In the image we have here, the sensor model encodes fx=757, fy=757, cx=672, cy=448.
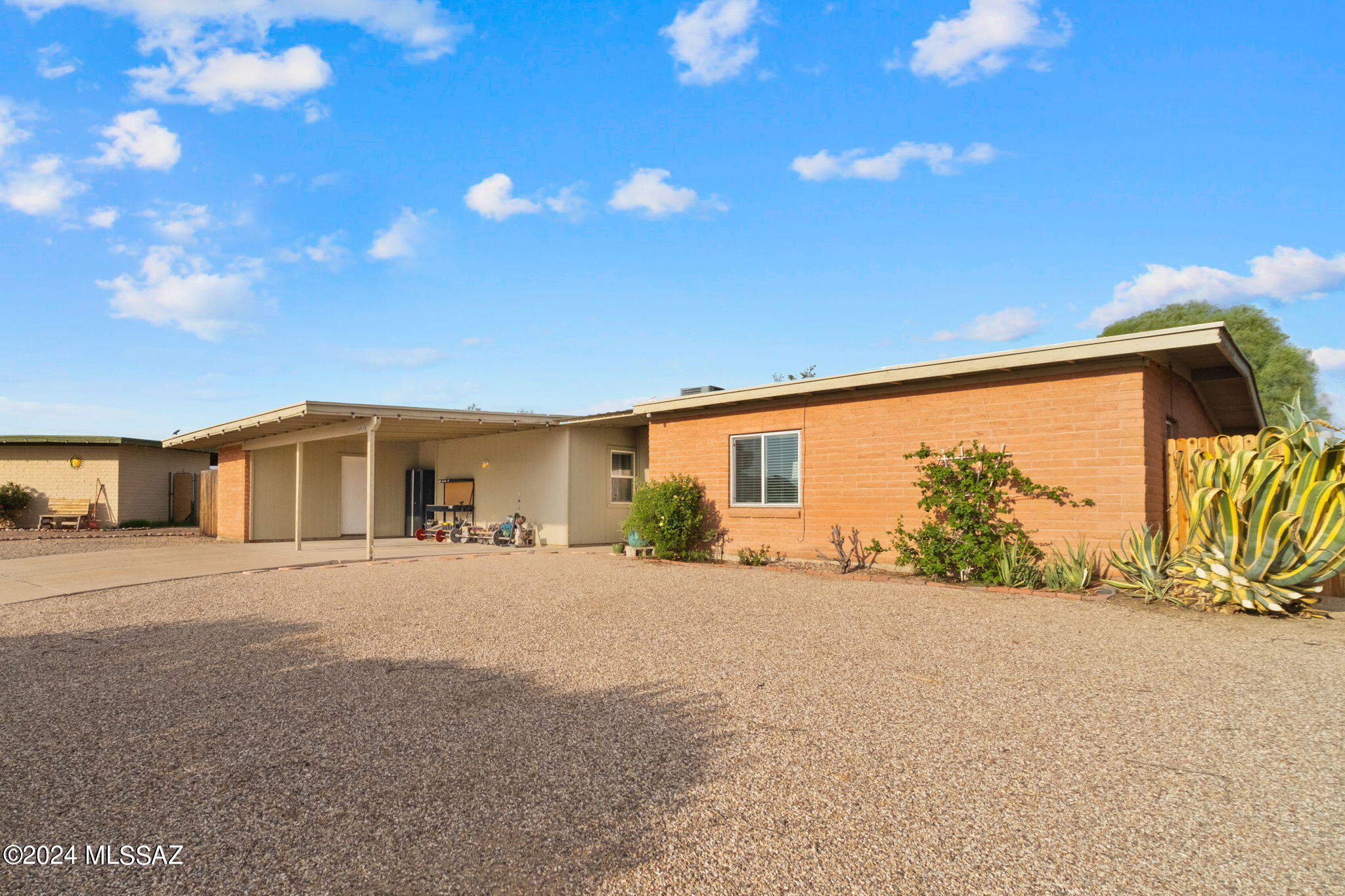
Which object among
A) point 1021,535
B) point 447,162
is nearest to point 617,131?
point 447,162

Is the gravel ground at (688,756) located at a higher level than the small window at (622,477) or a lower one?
lower

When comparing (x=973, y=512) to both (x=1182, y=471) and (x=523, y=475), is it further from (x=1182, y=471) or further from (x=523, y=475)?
(x=523, y=475)

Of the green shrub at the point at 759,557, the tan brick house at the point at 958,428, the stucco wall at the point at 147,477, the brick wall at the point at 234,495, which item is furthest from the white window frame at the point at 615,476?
the stucco wall at the point at 147,477

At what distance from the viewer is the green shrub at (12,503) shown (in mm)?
22391

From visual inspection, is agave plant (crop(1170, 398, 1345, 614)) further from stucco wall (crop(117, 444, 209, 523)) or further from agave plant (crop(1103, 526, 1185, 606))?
stucco wall (crop(117, 444, 209, 523))

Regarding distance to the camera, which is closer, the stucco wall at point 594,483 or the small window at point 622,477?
the stucco wall at point 594,483

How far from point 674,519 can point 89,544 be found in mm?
14833

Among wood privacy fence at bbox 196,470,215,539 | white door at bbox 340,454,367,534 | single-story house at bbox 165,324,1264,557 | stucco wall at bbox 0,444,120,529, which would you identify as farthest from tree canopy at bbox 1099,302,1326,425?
stucco wall at bbox 0,444,120,529

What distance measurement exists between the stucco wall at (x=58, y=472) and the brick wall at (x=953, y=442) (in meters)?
19.8

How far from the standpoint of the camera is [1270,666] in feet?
18.0

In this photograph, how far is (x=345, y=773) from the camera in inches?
135

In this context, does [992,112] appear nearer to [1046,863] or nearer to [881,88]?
[881,88]

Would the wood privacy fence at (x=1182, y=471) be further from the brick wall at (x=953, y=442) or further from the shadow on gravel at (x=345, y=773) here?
the shadow on gravel at (x=345, y=773)

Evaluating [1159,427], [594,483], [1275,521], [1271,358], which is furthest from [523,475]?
[1271,358]
